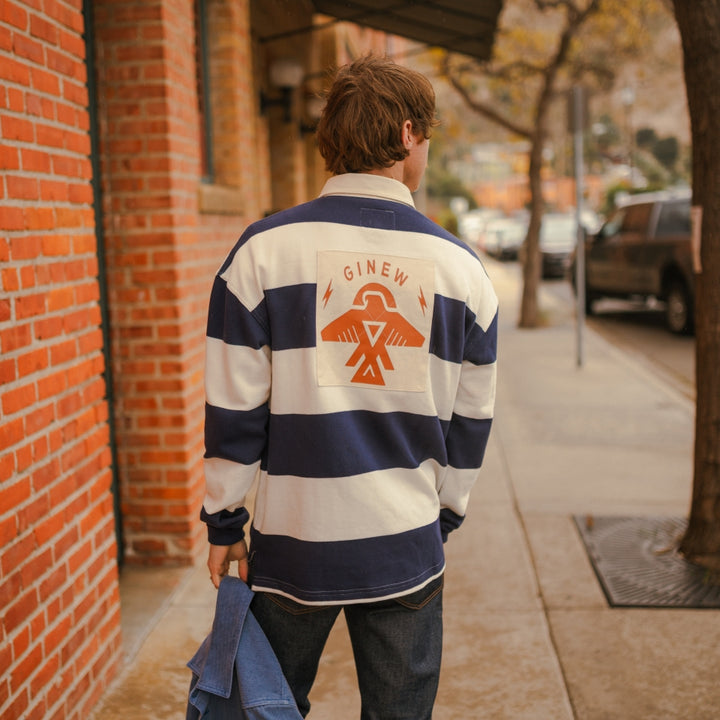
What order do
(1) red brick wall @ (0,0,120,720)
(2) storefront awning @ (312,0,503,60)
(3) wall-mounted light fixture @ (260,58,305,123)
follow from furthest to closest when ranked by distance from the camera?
(3) wall-mounted light fixture @ (260,58,305,123) → (2) storefront awning @ (312,0,503,60) → (1) red brick wall @ (0,0,120,720)

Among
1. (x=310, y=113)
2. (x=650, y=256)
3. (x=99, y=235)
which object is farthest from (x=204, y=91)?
(x=650, y=256)

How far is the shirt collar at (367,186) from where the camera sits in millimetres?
1918

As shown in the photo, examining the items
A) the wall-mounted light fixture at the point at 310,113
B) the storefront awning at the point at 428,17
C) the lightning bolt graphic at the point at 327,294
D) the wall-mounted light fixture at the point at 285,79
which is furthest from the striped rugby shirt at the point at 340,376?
the wall-mounted light fixture at the point at 310,113

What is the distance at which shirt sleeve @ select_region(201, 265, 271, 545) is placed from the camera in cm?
189

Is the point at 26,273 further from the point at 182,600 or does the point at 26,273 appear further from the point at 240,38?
the point at 240,38

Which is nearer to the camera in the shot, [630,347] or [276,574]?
[276,574]

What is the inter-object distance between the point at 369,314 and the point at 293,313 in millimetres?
156

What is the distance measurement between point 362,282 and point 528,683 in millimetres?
2057

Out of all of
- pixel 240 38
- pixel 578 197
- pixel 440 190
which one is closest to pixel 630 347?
pixel 578 197

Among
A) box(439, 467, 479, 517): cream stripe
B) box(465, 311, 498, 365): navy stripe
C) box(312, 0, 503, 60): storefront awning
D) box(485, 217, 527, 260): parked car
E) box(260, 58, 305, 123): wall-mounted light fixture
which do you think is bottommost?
box(485, 217, 527, 260): parked car

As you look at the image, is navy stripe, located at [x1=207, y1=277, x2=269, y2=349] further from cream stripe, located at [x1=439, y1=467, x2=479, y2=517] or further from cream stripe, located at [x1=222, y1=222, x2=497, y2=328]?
cream stripe, located at [x1=439, y1=467, x2=479, y2=517]

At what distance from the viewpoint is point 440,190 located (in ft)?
263

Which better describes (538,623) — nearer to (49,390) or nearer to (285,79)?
(49,390)

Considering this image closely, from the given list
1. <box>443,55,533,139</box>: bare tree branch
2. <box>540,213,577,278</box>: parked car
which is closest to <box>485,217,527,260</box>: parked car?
<box>540,213,577,278</box>: parked car
